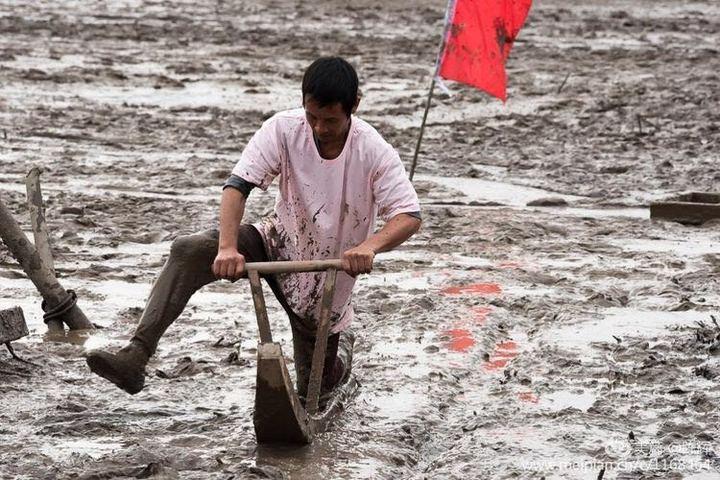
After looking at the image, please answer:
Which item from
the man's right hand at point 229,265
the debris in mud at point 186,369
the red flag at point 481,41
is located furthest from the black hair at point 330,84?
the red flag at point 481,41

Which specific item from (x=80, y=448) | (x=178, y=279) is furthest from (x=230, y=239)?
(x=80, y=448)

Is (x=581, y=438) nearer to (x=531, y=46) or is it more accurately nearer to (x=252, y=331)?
(x=252, y=331)

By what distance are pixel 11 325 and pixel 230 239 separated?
1.48m

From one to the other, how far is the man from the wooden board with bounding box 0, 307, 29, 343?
99cm

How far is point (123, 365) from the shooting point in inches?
208

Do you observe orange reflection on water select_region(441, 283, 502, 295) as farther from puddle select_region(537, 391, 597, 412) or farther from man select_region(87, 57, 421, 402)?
man select_region(87, 57, 421, 402)

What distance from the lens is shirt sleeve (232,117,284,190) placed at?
534 centimetres

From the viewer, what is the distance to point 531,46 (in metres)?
19.2

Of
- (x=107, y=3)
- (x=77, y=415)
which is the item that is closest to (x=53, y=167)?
(x=77, y=415)

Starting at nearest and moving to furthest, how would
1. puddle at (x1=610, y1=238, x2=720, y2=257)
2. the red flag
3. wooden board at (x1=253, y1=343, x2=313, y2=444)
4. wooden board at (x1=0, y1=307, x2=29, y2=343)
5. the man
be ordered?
1. wooden board at (x1=253, y1=343, x2=313, y2=444)
2. the man
3. wooden board at (x1=0, y1=307, x2=29, y2=343)
4. puddle at (x1=610, y1=238, x2=720, y2=257)
5. the red flag

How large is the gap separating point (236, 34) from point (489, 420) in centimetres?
1475

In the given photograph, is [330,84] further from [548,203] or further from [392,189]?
[548,203]

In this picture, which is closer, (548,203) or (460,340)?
(460,340)

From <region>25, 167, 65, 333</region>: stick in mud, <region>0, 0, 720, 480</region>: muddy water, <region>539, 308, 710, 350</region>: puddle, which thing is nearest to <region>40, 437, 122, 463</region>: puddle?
<region>0, 0, 720, 480</region>: muddy water
